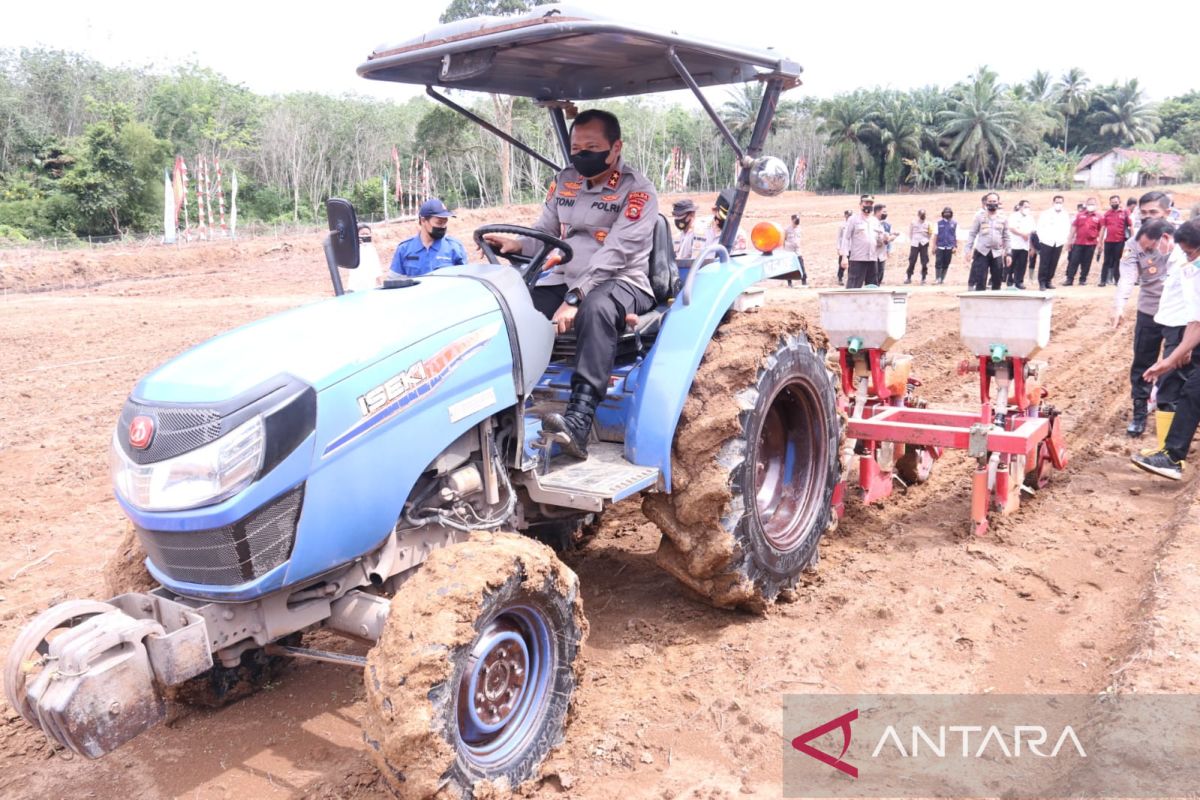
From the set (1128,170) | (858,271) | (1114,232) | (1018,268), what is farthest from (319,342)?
(1128,170)

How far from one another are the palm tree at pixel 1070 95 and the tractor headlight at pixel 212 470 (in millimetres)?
80395

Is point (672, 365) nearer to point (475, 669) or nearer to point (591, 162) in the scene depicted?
point (591, 162)

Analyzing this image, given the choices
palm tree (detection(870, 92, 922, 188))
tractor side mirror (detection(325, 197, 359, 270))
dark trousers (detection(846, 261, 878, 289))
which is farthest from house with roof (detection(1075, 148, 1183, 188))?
tractor side mirror (detection(325, 197, 359, 270))

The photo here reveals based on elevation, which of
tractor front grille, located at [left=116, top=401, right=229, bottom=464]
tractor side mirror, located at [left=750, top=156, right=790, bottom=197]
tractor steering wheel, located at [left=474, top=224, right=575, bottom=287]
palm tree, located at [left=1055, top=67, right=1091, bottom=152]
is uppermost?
palm tree, located at [left=1055, top=67, right=1091, bottom=152]

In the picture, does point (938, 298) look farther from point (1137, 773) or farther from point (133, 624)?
point (133, 624)

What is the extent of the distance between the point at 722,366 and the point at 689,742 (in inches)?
62.8

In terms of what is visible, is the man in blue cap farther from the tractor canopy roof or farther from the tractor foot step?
the tractor foot step

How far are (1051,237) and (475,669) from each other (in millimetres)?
16221

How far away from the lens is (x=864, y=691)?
3799 millimetres

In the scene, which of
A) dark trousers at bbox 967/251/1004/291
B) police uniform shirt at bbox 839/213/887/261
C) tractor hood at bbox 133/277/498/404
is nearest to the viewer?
tractor hood at bbox 133/277/498/404

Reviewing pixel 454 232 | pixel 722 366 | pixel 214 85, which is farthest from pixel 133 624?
pixel 214 85

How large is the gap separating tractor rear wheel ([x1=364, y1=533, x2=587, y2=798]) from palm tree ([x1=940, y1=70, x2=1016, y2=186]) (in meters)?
61.7

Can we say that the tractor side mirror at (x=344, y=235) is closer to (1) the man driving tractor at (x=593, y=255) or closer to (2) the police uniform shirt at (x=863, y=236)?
(1) the man driving tractor at (x=593, y=255)

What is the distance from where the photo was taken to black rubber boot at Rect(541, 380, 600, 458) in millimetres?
3887
